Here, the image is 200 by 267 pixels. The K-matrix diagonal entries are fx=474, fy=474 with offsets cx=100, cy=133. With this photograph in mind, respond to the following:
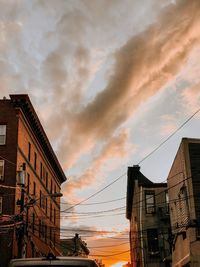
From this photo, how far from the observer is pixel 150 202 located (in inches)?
2021

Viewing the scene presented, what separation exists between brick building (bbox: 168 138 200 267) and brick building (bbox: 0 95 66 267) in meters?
10.1

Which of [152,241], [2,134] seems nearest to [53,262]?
[2,134]

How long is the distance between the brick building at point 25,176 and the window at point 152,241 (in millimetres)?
11985

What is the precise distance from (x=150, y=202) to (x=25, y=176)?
763 inches

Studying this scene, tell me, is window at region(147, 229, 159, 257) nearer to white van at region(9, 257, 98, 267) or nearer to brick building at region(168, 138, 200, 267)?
brick building at region(168, 138, 200, 267)

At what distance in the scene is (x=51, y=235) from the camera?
63.2m

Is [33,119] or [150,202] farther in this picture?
[150,202]

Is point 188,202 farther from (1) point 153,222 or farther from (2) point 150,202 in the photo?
(2) point 150,202

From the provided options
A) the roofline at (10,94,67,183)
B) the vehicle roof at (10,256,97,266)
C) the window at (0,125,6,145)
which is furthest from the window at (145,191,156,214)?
the vehicle roof at (10,256,97,266)

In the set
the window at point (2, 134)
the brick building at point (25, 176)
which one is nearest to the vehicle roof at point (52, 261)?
the brick building at point (25, 176)

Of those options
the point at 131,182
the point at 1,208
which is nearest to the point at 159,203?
the point at 131,182

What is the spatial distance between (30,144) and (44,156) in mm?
Result: 8312

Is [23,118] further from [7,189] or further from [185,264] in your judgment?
[185,264]

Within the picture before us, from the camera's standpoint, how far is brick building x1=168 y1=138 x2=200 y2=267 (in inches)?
877
